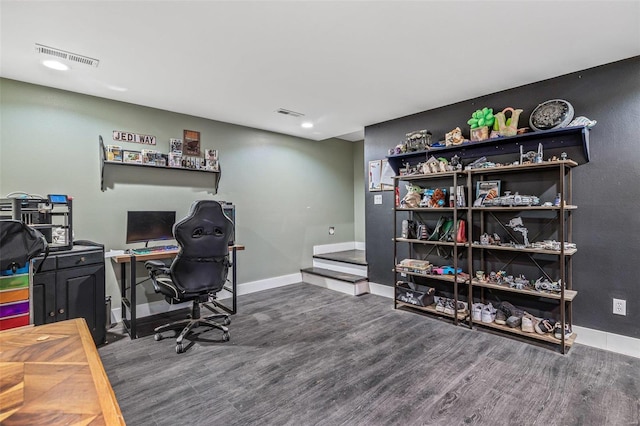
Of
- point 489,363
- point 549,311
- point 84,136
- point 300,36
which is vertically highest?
point 300,36

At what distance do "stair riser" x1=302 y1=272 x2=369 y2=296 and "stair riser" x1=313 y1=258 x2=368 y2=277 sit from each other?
0.71ft

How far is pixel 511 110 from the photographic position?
304 cm

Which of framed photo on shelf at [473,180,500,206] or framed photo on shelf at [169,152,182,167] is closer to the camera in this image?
framed photo on shelf at [473,180,500,206]

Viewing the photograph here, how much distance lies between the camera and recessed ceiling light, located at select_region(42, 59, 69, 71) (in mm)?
2559

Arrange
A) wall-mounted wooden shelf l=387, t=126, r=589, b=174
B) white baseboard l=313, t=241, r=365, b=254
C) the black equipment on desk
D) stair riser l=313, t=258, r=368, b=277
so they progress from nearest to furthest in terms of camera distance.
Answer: the black equipment on desk → wall-mounted wooden shelf l=387, t=126, r=589, b=174 → stair riser l=313, t=258, r=368, b=277 → white baseboard l=313, t=241, r=365, b=254

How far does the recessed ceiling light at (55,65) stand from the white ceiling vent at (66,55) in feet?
0.44

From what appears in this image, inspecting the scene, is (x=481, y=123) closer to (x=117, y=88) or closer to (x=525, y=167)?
(x=525, y=167)

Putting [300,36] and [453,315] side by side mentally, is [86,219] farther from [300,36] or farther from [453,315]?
[453,315]

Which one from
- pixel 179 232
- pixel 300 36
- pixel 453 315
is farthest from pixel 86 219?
pixel 453 315

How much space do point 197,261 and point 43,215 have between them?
1312 mm

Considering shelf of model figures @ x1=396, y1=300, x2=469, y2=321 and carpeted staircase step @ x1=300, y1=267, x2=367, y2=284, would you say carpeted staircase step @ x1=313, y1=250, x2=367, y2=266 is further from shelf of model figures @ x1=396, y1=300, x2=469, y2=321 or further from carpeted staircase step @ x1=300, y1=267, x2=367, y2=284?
shelf of model figures @ x1=396, y1=300, x2=469, y2=321

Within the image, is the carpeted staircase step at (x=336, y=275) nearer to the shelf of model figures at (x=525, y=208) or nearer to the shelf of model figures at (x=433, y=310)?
the shelf of model figures at (x=433, y=310)

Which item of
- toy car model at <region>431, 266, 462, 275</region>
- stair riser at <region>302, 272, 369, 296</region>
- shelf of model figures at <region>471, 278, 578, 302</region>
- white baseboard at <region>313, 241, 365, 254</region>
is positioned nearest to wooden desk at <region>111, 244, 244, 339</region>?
stair riser at <region>302, 272, 369, 296</region>

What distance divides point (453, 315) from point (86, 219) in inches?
160
